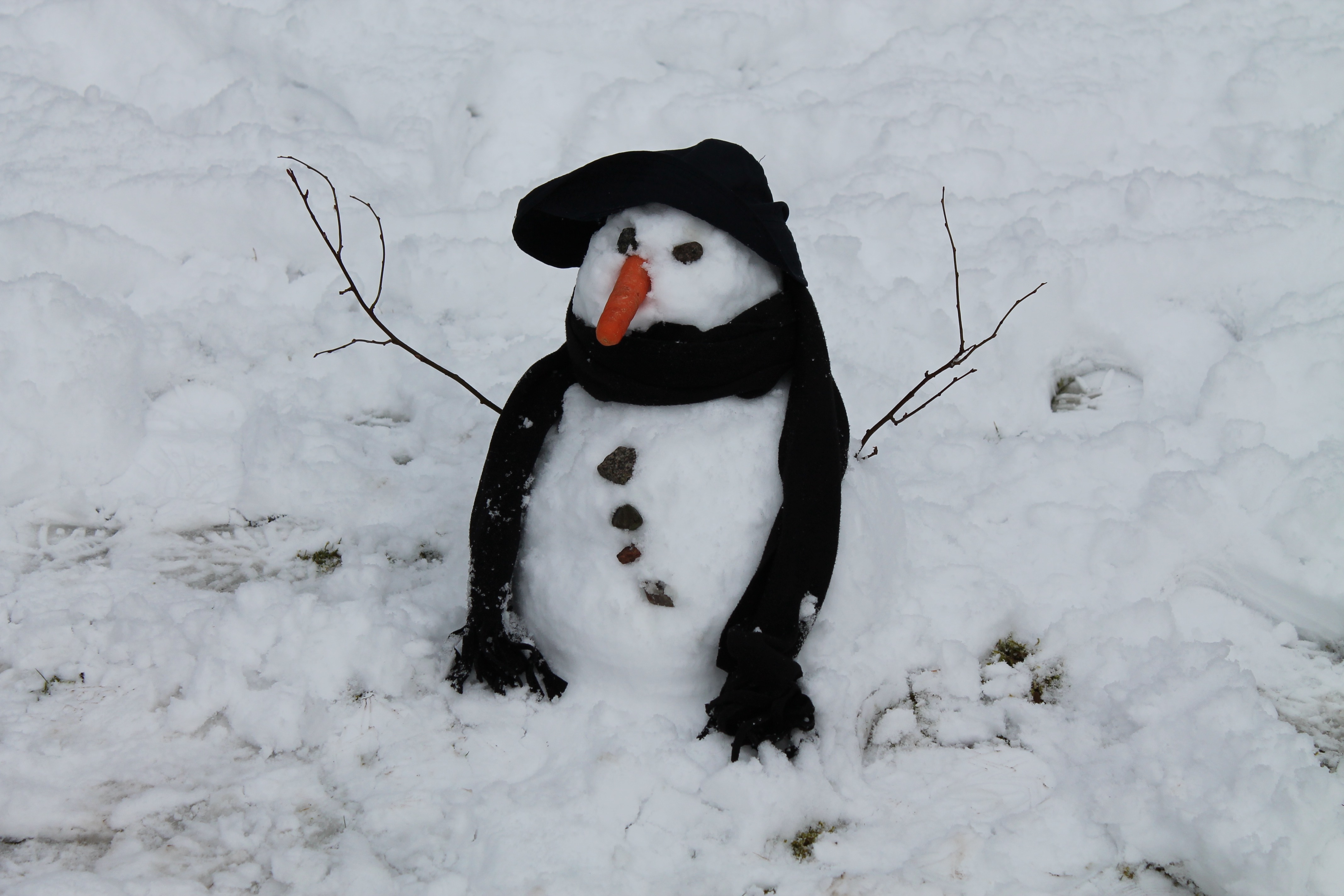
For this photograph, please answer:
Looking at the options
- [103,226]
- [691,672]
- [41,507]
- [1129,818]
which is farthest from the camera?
[103,226]

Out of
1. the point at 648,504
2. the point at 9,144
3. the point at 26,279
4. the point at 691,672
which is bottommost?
the point at 691,672

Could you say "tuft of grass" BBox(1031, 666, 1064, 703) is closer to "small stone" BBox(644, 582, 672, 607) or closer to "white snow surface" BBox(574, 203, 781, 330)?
"small stone" BBox(644, 582, 672, 607)

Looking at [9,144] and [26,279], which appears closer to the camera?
[26,279]

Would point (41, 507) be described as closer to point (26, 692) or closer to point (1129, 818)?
point (26, 692)

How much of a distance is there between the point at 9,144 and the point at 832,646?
332cm

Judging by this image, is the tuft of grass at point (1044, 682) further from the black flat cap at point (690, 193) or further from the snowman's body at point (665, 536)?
the black flat cap at point (690, 193)

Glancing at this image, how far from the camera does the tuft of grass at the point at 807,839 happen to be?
1.84 m

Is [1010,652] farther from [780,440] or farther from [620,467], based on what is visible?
[620,467]

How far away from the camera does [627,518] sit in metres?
1.92

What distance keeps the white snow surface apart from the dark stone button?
33cm

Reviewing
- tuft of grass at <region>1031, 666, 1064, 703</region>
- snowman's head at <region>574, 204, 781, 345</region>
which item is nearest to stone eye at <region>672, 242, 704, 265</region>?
snowman's head at <region>574, 204, 781, 345</region>

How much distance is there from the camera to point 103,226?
3229 mm

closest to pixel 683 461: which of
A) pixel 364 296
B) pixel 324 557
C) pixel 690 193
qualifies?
pixel 690 193

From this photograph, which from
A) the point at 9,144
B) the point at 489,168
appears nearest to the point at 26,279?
the point at 9,144
